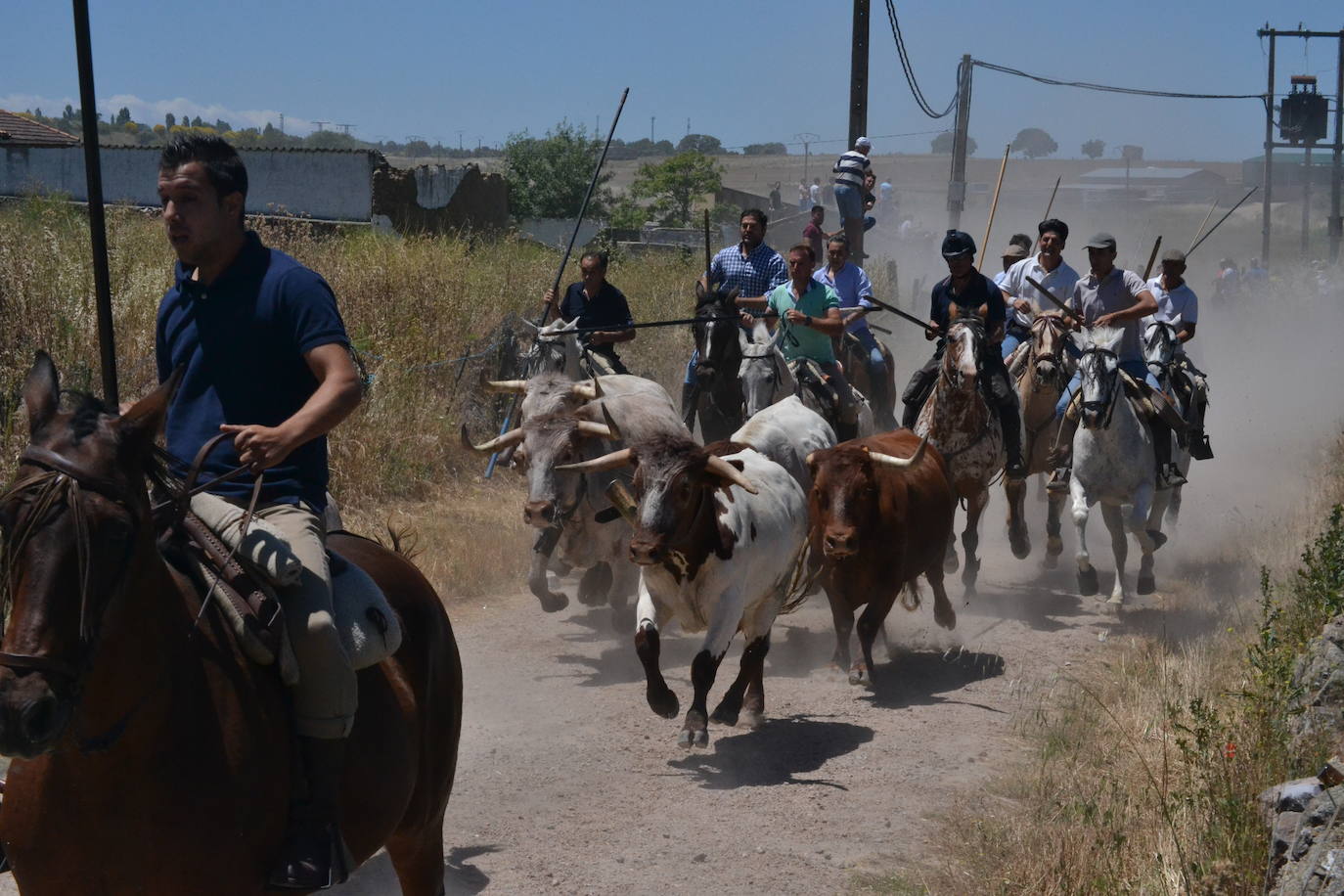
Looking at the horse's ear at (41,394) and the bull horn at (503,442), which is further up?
the horse's ear at (41,394)

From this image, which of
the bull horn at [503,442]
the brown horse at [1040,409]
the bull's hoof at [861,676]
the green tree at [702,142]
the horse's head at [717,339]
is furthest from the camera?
the green tree at [702,142]

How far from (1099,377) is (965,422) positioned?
4.21 feet

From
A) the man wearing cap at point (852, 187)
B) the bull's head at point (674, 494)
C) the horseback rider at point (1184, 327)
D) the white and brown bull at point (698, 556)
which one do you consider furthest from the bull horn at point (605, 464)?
the man wearing cap at point (852, 187)

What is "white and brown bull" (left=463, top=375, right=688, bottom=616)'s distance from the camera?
1001 cm

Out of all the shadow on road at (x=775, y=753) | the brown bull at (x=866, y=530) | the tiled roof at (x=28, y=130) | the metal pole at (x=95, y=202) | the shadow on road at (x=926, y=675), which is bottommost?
the shadow on road at (x=926, y=675)

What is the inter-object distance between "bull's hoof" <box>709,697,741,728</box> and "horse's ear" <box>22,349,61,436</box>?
537cm

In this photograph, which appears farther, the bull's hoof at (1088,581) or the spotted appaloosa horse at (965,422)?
the bull's hoof at (1088,581)

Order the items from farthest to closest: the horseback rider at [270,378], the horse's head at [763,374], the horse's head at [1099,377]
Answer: the horse's head at [763,374] < the horse's head at [1099,377] < the horseback rider at [270,378]

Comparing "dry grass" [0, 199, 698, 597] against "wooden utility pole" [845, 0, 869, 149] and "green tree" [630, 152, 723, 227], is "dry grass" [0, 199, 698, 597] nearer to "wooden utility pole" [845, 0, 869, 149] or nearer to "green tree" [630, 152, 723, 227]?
"wooden utility pole" [845, 0, 869, 149]

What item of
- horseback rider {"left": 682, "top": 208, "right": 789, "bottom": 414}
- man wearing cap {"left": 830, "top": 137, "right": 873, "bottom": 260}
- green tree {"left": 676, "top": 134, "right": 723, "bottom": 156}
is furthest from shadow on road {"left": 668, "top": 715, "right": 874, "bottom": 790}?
green tree {"left": 676, "top": 134, "right": 723, "bottom": 156}

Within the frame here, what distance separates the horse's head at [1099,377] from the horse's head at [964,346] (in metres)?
1.09

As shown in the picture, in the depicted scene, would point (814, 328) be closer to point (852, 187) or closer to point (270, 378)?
point (852, 187)

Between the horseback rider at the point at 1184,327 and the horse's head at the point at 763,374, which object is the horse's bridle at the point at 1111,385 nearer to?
the horseback rider at the point at 1184,327

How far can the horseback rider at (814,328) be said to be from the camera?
40.6 feet
